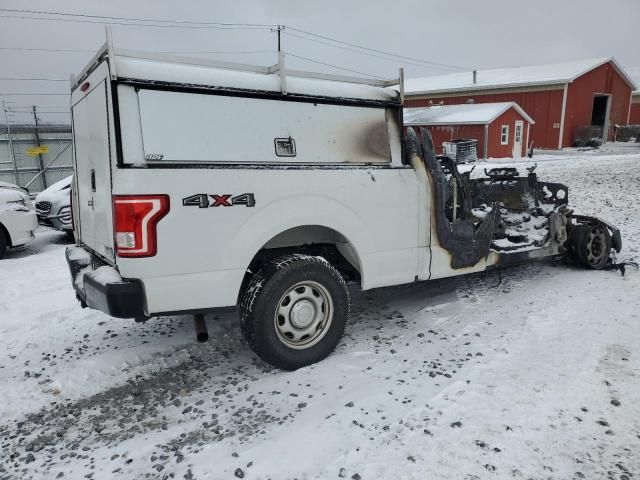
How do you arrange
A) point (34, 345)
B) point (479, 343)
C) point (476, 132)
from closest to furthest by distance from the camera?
1. point (479, 343)
2. point (34, 345)
3. point (476, 132)

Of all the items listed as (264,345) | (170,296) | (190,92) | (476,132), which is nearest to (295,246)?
(264,345)

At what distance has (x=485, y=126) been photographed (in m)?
26.5

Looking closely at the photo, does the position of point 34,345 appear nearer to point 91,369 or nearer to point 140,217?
point 91,369

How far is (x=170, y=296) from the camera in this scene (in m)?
3.42

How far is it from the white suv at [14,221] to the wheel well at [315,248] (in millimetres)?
6605

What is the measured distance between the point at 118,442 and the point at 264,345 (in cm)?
117

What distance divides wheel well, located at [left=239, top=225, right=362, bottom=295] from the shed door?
2750 cm

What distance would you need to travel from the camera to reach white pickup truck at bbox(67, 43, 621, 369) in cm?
329

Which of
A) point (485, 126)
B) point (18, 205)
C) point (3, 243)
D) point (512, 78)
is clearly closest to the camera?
point (3, 243)

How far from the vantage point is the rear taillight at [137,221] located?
125 inches

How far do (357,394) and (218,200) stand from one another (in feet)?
5.56

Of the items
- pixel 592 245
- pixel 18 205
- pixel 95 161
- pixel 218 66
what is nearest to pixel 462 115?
pixel 592 245

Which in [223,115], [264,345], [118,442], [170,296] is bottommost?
[118,442]

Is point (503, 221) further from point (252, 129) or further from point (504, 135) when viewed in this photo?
point (504, 135)
